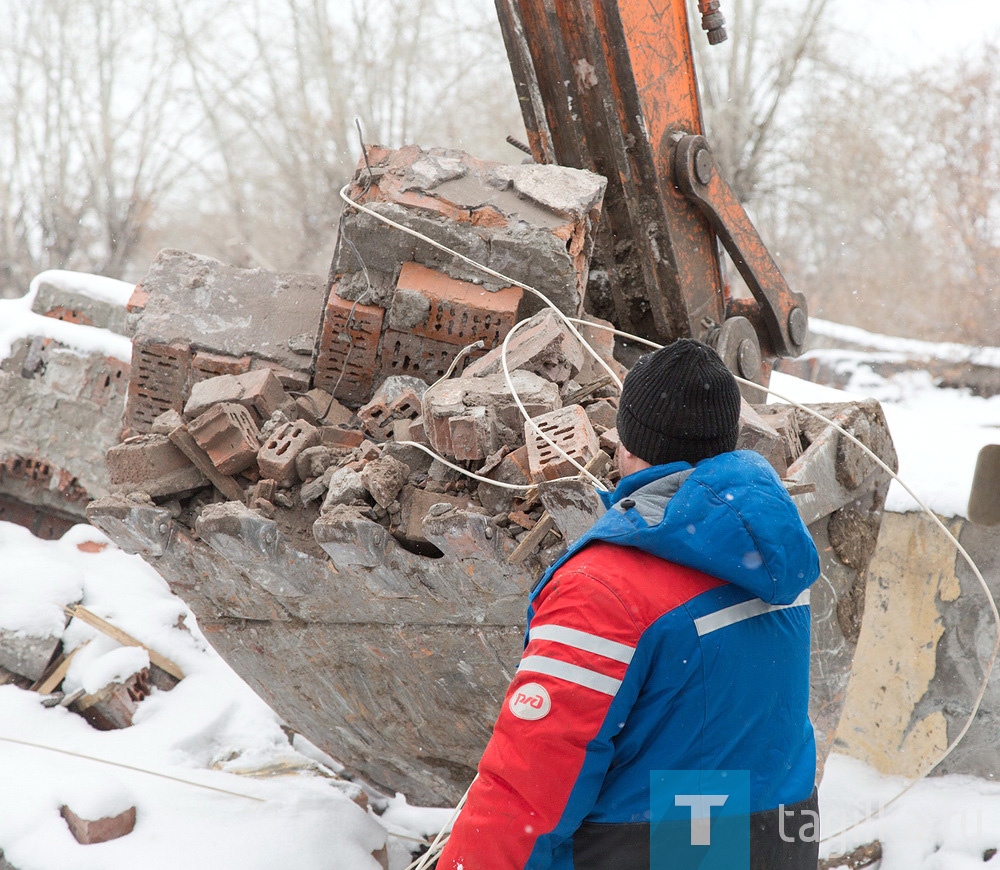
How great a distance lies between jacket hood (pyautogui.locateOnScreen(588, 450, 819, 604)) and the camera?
152cm

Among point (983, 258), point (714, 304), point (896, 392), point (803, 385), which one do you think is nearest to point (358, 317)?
point (714, 304)

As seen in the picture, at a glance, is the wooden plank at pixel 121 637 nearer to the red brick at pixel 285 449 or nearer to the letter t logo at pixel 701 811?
the red brick at pixel 285 449

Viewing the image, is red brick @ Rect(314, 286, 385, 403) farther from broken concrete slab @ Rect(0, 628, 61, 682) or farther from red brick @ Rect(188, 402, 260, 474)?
broken concrete slab @ Rect(0, 628, 61, 682)

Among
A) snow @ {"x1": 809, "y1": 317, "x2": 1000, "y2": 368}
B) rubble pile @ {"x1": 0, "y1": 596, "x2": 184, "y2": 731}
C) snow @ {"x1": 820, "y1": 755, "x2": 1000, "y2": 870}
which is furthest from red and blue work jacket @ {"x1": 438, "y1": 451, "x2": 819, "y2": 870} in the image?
snow @ {"x1": 809, "y1": 317, "x2": 1000, "y2": 368}

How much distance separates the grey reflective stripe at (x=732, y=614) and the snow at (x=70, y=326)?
5.22 m

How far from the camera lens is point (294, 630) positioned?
3605 mm

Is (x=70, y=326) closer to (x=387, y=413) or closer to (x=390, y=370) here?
(x=390, y=370)

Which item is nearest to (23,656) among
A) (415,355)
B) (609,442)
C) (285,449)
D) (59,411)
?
(59,411)

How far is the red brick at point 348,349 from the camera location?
349 cm

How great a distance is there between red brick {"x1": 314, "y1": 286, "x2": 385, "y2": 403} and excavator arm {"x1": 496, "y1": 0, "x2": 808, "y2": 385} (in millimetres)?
1146

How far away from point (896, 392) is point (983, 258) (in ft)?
18.2

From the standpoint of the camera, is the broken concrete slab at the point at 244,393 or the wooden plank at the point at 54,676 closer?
the broken concrete slab at the point at 244,393

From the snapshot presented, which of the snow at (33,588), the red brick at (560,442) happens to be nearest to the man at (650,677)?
the red brick at (560,442)

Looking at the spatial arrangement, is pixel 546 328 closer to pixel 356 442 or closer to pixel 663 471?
pixel 356 442
